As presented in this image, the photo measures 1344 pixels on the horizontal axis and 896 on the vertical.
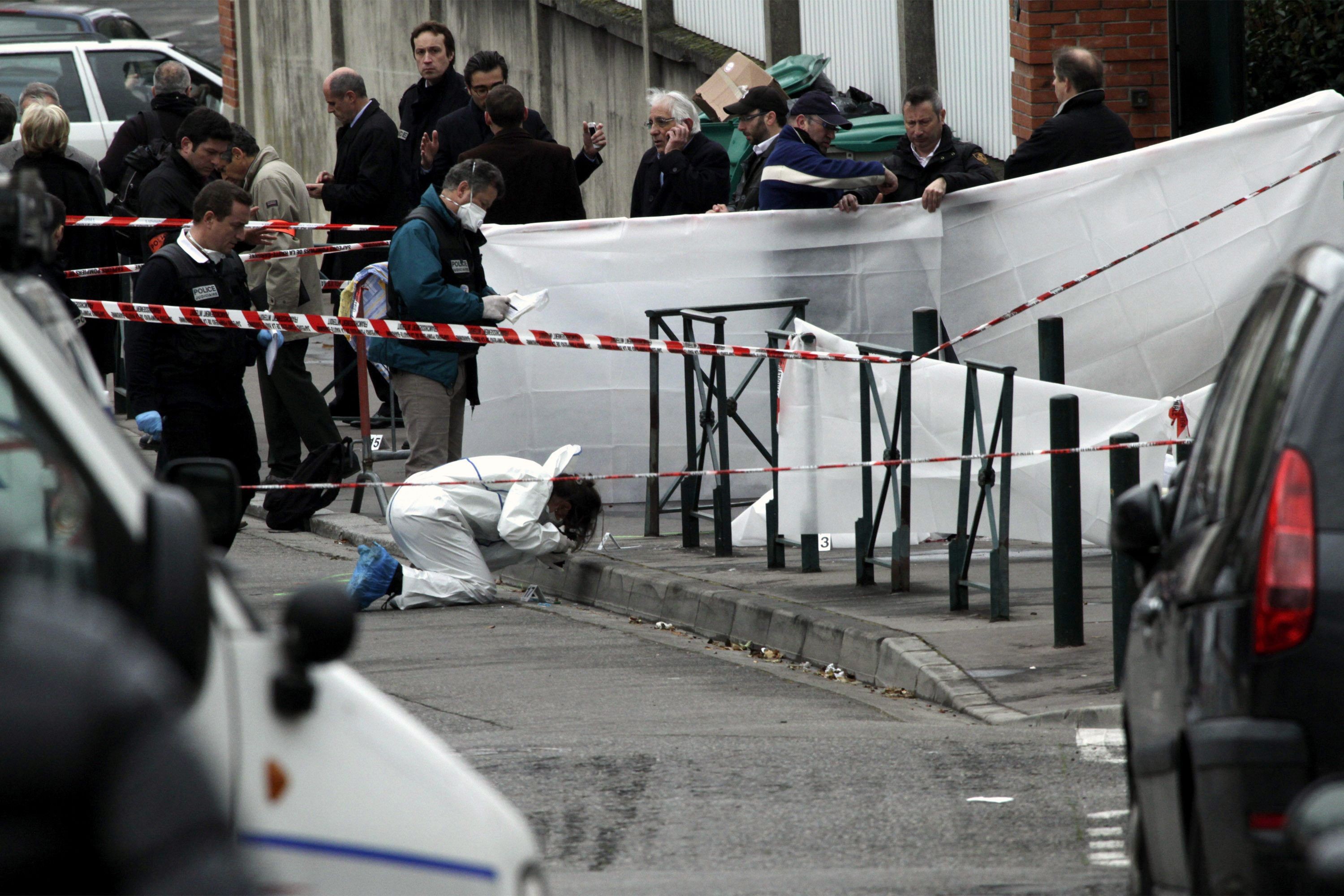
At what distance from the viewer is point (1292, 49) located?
15227 mm

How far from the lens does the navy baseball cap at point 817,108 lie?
11.5m

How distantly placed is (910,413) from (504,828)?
254 inches

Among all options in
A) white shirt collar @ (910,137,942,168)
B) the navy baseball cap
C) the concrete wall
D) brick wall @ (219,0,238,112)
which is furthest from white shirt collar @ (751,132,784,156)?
brick wall @ (219,0,238,112)

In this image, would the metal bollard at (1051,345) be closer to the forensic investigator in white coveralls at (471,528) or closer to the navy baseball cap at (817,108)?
the forensic investigator in white coveralls at (471,528)

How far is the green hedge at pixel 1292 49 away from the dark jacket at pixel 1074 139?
3.78 meters

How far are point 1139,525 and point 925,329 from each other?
505 cm

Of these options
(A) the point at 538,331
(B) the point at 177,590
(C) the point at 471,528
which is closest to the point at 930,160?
(A) the point at 538,331

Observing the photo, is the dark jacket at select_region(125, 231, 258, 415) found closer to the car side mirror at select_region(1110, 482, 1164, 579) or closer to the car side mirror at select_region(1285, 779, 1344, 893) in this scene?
the car side mirror at select_region(1110, 482, 1164, 579)

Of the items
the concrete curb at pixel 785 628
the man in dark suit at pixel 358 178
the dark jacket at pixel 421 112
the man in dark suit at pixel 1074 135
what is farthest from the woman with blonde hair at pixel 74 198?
the man in dark suit at pixel 1074 135

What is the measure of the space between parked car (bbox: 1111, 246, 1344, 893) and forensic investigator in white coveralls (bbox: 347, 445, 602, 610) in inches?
225

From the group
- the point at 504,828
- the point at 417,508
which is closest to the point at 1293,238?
the point at 417,508

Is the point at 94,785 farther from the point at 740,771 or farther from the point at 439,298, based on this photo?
the point at 439,298

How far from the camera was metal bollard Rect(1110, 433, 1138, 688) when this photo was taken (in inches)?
289

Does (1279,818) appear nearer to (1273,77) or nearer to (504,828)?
(504,828)
